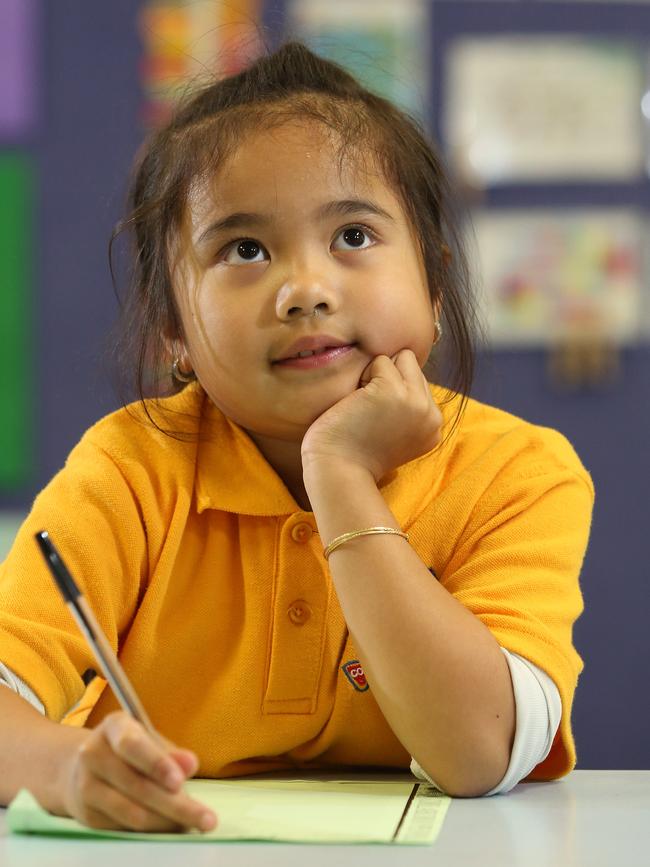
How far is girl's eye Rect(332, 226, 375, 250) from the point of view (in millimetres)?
912

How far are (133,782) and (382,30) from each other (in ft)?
6.38

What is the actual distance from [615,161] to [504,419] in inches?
56.6

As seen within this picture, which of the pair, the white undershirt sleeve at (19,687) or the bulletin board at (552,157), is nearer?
the white undershirt sleeve at (19,687)

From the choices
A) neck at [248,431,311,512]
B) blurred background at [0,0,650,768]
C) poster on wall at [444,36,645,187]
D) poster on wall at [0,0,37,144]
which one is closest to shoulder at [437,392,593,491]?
neck at [248,431,311,512]

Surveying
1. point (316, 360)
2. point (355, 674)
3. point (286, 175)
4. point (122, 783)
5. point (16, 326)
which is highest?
point (286, 175)

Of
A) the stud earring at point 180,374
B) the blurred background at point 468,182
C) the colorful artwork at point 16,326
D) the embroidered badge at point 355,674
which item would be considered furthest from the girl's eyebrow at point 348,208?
the colorful artwork at point 16,326

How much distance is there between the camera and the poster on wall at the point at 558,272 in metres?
2.31

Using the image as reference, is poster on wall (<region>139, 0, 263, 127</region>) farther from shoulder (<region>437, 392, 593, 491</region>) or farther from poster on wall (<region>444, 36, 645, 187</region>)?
shoulder (<region>437, 392, 593, 491</region>)

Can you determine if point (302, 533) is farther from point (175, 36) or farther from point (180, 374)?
point (175, 36)

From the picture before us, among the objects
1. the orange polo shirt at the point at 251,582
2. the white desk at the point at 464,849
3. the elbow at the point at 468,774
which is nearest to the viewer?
the white desk at the point at 464,849

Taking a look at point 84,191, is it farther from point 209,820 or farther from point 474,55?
point 209,820

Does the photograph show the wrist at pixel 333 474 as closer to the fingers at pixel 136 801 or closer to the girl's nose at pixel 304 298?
the girl's nose at pixel 304 298

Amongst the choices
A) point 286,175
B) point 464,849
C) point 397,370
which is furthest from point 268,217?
point 464,849

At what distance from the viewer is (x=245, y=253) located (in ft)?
2.99
